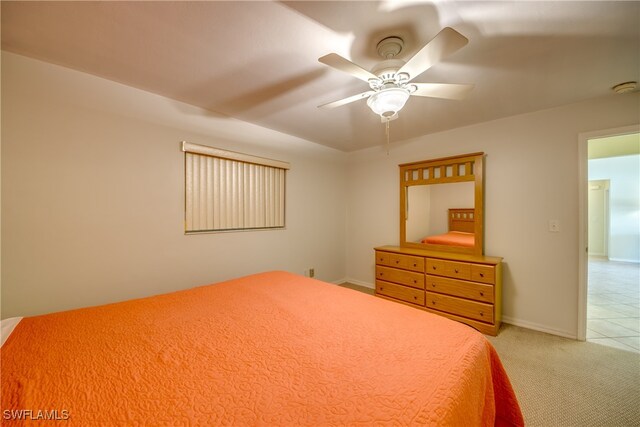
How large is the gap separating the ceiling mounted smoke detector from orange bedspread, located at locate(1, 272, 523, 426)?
2490 millimetres

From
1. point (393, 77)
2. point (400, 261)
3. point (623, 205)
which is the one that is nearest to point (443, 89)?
point (393, 77)

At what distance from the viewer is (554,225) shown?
2449mm

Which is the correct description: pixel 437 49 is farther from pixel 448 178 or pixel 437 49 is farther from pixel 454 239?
pixel 454 239

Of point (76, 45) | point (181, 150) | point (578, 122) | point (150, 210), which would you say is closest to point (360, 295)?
point (150, 210)

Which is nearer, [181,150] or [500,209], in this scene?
[181,150]

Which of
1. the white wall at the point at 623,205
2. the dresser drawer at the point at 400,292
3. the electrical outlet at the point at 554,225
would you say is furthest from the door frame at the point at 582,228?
the white wall at the point at 623,205

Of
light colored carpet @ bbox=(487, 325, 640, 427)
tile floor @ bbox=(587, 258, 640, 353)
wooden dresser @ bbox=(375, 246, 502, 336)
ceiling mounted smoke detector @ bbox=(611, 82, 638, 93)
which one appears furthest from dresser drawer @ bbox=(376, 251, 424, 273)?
ceiling mounted smoke detector @ bbox=(611, 82, 638, 93)

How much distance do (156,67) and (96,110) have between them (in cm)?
70

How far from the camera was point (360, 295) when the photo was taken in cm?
171

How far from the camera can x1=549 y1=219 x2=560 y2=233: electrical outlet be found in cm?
243

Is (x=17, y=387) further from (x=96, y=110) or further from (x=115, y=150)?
(x=96, y=110)

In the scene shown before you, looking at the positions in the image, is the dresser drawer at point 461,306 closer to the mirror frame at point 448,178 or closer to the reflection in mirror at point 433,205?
the mirror frame at point 448,178

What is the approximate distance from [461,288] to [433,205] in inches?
44.7

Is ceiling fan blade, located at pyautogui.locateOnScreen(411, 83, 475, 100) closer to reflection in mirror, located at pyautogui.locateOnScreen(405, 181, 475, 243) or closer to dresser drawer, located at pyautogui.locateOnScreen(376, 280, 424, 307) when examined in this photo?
reflection in mirror, located at pyautogui.locateOnScreen(405, 181, 475, 243)
